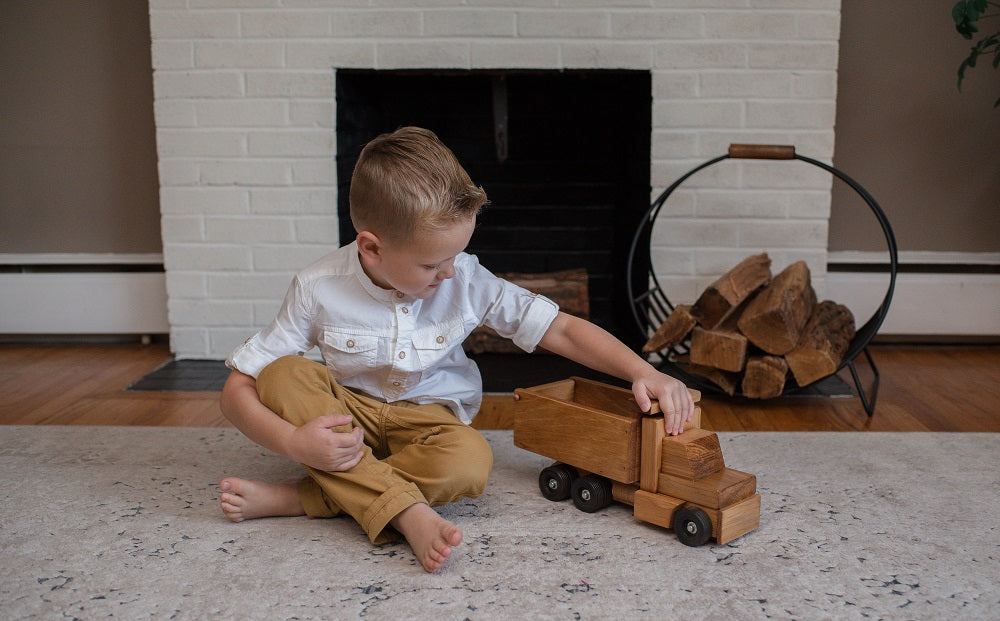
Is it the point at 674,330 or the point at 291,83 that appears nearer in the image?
the point at 674,330

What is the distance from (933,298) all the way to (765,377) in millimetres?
838

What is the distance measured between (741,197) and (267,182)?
3.95 feet

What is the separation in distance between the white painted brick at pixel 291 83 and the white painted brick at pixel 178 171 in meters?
0.26

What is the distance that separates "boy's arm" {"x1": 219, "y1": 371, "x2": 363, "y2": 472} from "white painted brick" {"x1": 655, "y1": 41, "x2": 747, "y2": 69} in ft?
4.51

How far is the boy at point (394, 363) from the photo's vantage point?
1.20 metres

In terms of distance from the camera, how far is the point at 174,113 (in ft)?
7.33

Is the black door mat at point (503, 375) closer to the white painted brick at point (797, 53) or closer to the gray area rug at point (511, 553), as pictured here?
the gray area rug at point (511, 553)

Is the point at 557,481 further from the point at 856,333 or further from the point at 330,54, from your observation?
the point at 330,54

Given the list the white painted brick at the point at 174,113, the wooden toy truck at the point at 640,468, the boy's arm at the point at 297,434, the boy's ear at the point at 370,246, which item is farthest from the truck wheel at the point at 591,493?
the white painted brick at the point at 174,113

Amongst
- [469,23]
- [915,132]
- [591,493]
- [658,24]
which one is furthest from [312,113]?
[915,132]

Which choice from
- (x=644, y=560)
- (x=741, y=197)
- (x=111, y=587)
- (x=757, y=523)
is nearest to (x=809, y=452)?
(x=757, y=523)

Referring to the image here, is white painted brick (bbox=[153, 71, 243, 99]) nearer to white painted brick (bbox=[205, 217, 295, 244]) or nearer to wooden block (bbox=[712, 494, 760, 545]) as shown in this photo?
white painted brick (bbox=[205, 217, 295, 244])

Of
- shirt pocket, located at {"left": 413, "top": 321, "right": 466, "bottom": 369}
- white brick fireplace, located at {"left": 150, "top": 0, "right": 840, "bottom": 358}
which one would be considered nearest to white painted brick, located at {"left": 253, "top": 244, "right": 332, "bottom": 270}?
white brick fireplace, located at {"left": 150, "top": 0, "right": 840, "bottom": 358}

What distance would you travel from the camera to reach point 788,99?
2164 millimetres
